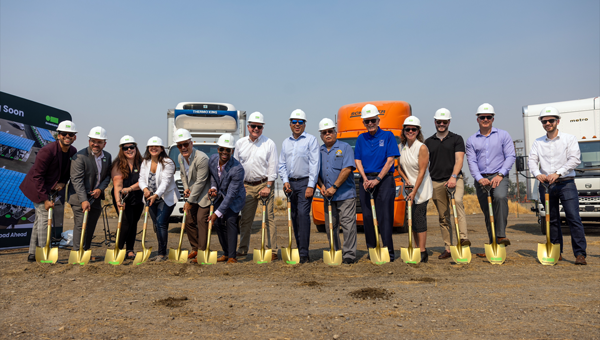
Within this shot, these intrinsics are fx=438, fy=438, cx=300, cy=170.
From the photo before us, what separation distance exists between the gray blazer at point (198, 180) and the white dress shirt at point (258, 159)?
0.62m

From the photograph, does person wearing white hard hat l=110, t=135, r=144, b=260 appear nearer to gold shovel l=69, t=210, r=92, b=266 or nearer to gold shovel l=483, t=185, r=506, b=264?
gold shovel l=69, t=210, r=92, b=266

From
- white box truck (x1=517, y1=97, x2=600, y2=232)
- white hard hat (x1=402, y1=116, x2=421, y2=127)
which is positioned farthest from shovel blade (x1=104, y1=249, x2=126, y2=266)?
white box truck (x1=517, y1=97, x2=600, y2=232)

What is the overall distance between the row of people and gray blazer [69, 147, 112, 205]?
0.02 metres

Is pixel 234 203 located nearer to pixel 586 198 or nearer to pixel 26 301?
pixel 26 301

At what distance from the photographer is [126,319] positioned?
394cm

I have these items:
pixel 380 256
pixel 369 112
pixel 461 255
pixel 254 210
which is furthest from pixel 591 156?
pixel 254 210

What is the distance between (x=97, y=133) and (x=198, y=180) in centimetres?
187

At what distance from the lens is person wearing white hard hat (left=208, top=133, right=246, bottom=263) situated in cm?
663

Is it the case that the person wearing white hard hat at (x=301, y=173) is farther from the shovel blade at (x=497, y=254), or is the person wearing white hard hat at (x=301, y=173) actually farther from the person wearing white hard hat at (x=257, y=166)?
the shovel blade at (x=497, y=254)

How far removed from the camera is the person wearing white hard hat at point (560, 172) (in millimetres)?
6375

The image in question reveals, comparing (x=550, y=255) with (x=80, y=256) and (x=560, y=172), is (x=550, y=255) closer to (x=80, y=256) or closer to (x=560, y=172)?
(x=560, y=172)

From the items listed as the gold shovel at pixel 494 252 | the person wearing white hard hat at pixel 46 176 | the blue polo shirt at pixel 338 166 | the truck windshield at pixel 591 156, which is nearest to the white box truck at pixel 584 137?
the truck windshield at pixel 591 156

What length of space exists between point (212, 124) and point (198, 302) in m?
8.62

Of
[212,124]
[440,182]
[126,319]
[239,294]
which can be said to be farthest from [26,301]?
[212,124]
